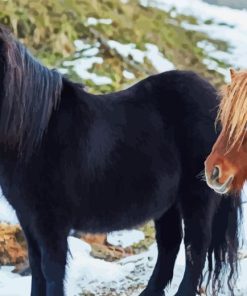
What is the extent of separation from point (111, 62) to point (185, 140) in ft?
9.51

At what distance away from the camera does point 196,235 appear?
10.9 feet

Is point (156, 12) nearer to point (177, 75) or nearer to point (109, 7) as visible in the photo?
point (109, 7)

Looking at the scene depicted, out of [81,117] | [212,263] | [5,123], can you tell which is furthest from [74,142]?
[212,263]

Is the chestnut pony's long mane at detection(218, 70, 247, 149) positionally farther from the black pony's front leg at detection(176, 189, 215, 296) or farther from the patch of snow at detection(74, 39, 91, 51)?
the patch of snow at detection(74, 39, 91, 51)

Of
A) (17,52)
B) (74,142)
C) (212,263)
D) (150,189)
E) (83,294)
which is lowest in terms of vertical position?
(83,294)

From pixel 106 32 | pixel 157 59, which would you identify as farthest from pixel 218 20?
pixel 106 32

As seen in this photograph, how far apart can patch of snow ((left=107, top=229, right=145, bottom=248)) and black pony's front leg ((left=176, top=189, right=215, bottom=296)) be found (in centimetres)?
140

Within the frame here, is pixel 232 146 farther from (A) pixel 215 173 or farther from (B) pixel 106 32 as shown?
(B) pixel 106 32

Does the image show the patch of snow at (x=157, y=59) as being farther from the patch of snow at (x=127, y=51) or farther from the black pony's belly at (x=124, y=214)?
the black pony's belly at (x=124, y=214)

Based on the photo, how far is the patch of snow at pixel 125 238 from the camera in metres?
4.77

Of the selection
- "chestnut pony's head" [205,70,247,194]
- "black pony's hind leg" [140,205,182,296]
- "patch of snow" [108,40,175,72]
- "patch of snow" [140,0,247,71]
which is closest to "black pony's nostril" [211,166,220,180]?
"chestnut pony's head" [205,70,247,194]

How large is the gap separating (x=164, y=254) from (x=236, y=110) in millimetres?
1370

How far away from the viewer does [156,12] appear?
7039 millimetres

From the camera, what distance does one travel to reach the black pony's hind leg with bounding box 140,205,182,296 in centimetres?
356
